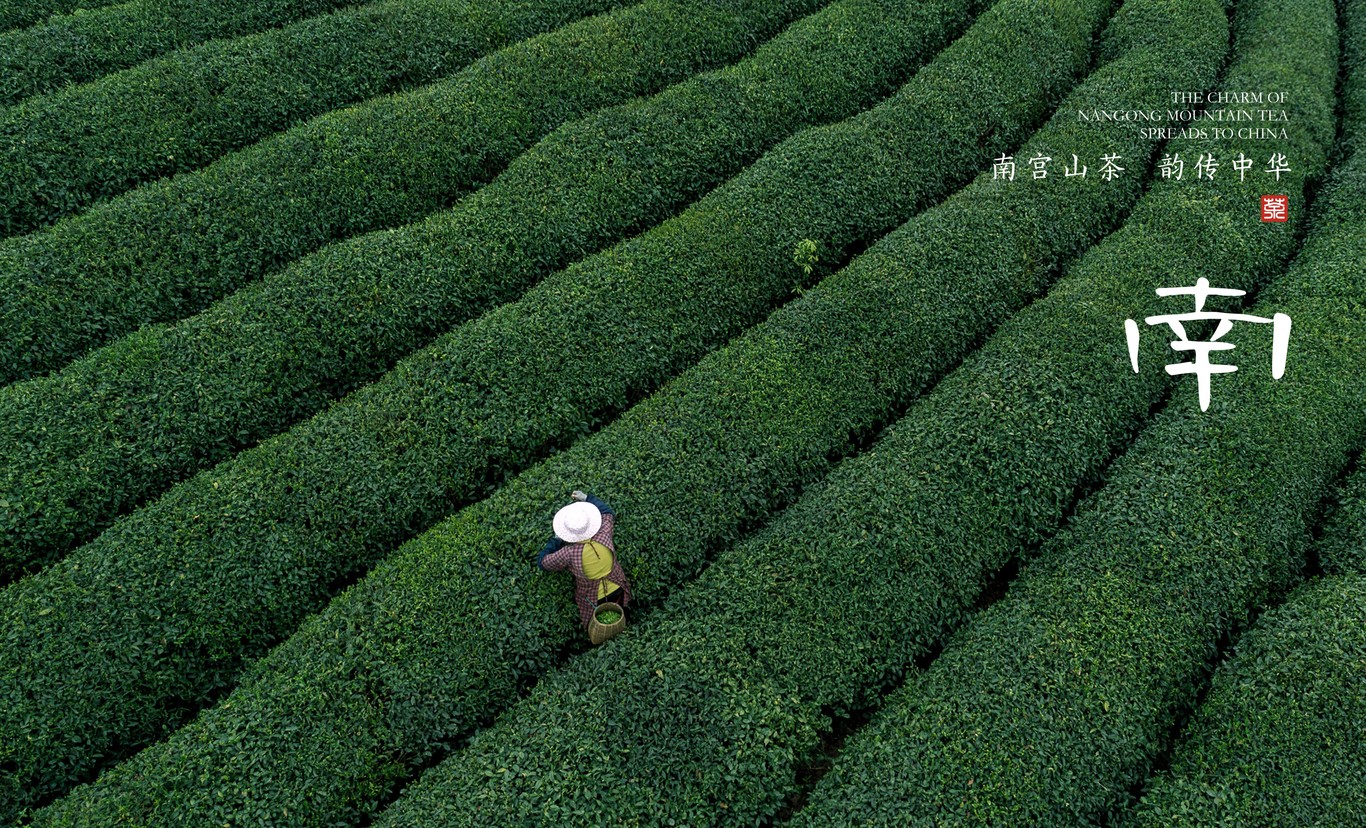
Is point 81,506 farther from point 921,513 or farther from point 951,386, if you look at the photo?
point 951,386

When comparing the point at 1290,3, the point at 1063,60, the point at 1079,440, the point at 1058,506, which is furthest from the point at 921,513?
the point at 1290,3

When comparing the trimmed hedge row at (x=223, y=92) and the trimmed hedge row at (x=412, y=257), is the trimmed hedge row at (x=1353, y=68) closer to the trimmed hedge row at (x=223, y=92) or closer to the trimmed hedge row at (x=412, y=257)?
the trimmed hedge row at (x=412, y=257)

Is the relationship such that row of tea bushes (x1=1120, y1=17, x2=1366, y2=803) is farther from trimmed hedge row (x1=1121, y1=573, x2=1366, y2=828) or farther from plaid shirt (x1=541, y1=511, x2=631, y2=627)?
plaid shirt (x1=541, y1=511, x2=631, y2=627)

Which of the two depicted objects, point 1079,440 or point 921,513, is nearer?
point 921,513

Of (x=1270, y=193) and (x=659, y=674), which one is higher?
(x=1270, y=193)

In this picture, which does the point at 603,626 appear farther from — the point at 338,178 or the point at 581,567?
the point at 338,178

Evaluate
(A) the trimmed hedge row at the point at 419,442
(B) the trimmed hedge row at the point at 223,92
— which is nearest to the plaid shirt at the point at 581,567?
(A) the trimmed hedge row at the point at 419,442

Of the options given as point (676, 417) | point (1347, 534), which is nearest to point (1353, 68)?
point (1347, 534)
